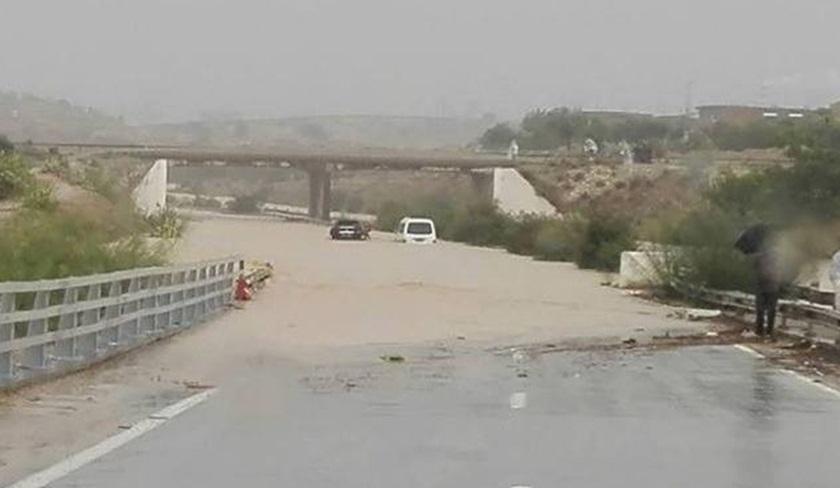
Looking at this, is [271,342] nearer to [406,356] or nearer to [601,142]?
[406,356]

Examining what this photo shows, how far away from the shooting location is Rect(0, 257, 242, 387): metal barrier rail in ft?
65.0

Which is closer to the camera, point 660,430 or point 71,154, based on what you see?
point 660,430

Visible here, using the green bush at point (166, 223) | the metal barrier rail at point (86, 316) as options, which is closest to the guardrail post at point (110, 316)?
the metal barrier rail at point (86, 316)

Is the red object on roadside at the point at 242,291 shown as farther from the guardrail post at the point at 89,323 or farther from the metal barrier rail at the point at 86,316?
the guardrail post at the point at 89,323

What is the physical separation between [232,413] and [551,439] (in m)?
3.65

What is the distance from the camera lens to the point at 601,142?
19388cm

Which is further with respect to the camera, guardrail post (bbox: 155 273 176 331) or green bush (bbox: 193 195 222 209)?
Answer: green bush (bbox: 193 195 222 209)

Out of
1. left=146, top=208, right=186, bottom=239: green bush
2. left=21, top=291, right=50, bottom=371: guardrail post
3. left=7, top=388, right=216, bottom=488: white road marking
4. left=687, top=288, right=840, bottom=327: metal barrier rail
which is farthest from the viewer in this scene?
left=146, top=208, right=186, bottom=239: green bush

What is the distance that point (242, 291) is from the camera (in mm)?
43844

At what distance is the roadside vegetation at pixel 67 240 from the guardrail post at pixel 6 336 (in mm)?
7716

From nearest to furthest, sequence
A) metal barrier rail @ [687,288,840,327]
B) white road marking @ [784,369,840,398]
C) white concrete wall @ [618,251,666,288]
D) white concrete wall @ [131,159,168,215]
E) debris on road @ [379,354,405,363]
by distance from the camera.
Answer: white road marking @ [784,369,840,398] < debris on road @ [379,354,405,363] < metal barrier rail @ [687,288,840,327] < white concrete wall @ [618,251,666,288] < white concrete wall @ [131,159,168,215]

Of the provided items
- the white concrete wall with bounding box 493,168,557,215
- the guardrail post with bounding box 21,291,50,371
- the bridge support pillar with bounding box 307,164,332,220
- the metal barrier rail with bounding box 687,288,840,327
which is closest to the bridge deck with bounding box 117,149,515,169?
the white concrete wall with bounding box 493,168,557,215

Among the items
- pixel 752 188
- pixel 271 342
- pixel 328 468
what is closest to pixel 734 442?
pixel 328 468

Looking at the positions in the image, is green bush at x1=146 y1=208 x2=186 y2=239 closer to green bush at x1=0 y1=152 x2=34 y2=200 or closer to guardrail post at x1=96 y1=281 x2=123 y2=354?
green bush at x1=0 y1=152 x2=34 y2=200
